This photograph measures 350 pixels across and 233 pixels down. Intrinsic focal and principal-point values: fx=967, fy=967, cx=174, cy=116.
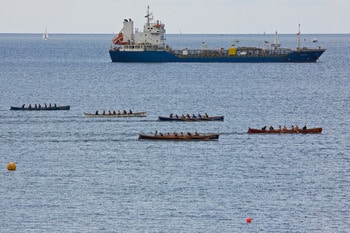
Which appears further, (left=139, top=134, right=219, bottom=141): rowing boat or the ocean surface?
(left=139, top=134, right=219, bottom=141): rowing boat

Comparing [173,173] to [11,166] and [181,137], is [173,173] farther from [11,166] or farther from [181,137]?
[181,137]

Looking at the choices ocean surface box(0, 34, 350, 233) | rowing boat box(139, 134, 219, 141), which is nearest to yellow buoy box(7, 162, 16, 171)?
ocean surface box(0, 34, 350, 233)

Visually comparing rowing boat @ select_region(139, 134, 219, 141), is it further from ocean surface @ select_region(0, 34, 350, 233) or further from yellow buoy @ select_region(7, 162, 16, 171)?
yellow buoy @ select_region(7, 162, 16, 171)

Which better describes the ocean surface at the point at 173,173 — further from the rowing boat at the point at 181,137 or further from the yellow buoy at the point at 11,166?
the rowing boat at the point at 181,137

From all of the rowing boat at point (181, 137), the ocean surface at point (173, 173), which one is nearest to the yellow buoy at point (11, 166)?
the ocean surface at point (173, 173)

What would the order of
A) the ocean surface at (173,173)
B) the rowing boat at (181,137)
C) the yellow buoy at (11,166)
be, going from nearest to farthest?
the ocean surface at (173,173)
the yellow buoy at (11,166)
the rowing boat at (181,137)

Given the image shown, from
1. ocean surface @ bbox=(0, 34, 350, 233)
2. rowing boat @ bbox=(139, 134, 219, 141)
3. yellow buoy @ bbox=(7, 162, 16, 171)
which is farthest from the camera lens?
rowing boat @ bbox=(139, 134, 219, 141)

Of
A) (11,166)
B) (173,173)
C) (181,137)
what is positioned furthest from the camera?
(181,137)

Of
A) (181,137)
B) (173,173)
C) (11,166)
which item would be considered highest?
(11,166)

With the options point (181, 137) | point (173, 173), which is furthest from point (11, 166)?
point (181, 137)

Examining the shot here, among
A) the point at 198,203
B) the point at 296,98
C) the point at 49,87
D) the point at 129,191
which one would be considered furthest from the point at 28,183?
the point at 49,87

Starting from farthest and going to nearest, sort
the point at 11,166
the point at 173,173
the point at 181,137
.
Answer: the point at 181,137
the point at 11,166
the point at 173,173

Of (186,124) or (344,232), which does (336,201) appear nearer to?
(344,232)

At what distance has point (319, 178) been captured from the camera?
98938mm
